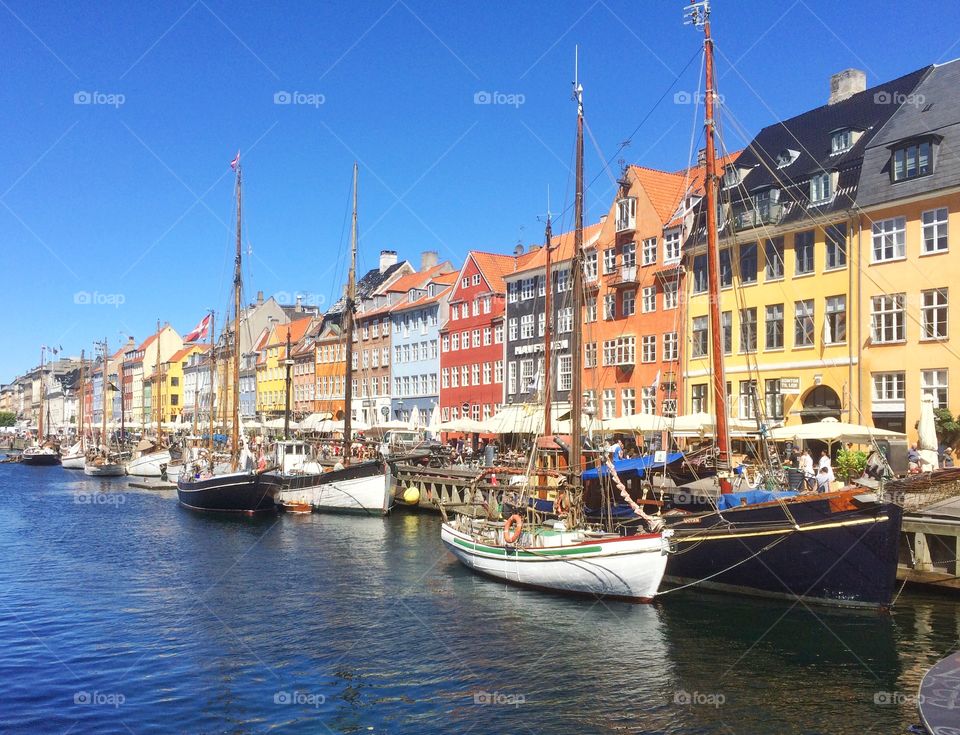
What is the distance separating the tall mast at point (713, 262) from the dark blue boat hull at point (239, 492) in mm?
28956

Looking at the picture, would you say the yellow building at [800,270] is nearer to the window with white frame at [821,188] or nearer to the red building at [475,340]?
the window with white frame at [821,188]

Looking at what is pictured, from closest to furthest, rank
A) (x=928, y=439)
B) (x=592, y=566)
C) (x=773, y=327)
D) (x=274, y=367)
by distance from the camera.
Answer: (x=592, y=566) < (x=928, y=439) < (x=773, y=327) < (x=274, y=367)

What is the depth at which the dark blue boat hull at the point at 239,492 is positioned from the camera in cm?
4778

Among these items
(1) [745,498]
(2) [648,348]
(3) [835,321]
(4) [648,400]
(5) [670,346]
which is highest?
(3) [835,321]

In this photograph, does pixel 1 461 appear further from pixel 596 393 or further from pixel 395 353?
pixel 596 393

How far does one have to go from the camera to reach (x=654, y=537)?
76.0 ft

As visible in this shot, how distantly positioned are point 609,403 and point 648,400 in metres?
3.91

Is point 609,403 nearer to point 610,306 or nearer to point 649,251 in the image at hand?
point 610,306

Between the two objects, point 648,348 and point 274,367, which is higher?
point 274,367

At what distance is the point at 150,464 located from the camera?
80.8 meters

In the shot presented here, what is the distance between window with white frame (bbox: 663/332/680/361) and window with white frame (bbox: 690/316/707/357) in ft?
3.35

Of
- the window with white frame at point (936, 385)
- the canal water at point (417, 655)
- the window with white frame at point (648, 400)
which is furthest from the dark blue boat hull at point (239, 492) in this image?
the window with white frame at point (936, 385)

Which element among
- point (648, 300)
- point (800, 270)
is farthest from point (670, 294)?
point (800, 270)

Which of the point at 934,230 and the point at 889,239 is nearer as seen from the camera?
the point at 934,230
